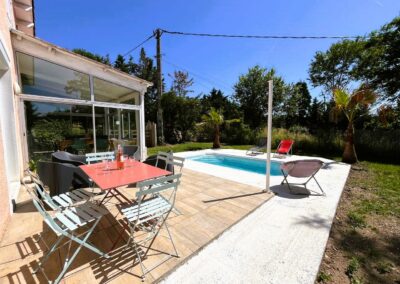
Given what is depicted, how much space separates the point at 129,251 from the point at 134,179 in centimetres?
87

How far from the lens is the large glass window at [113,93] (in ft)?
21.1

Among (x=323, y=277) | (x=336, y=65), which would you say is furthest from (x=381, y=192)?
(x=336, y=65)

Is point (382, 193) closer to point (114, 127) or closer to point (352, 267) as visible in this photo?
point (352, 267)

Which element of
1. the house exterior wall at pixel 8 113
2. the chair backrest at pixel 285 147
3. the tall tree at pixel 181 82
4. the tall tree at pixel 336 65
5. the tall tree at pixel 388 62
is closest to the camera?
the house exterior wall at pixel 8 113

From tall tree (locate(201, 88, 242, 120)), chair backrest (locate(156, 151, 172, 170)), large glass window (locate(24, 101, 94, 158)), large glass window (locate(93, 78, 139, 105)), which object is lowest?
chair backrest (locate(156, 151, 172, 170))

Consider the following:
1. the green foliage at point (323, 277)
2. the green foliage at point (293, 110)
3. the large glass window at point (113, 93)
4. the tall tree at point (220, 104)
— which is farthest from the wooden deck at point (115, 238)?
the green foliage at point (293, 110)

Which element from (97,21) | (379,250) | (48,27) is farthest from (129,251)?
(48,27)

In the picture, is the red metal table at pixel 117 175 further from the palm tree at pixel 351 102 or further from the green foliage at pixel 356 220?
the palm tree at pixel 351 102

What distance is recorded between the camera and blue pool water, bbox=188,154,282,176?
8.04m

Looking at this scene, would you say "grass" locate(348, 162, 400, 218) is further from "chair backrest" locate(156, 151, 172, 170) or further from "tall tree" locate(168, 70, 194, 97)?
"tall tree" locate(168, 70, 194, 97)

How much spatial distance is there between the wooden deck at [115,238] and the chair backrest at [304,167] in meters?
0.93

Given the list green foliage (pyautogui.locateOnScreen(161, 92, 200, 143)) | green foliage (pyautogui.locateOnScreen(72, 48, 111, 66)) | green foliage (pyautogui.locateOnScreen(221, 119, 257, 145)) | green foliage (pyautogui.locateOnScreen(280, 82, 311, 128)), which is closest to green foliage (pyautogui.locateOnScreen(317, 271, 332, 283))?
green foliage (pyautogui.locateOnScreen(221, 119, 257, 145))

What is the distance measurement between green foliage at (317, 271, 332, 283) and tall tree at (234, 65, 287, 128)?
60.3 ft

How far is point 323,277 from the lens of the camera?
2076 millimetres
